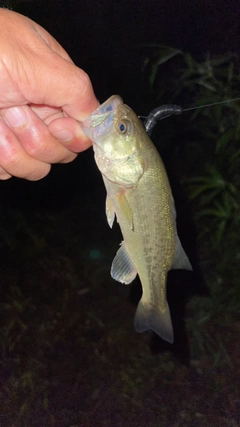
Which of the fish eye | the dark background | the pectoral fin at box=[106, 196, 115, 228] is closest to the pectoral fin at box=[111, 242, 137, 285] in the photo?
the pectoral fin at box=[106, 196, 115, 228]

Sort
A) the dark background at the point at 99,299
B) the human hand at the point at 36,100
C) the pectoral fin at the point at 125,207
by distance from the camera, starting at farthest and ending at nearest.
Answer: the dark background at the point at 99,299, the pectoral fin at the point at 125,207, the human hand at the point at 36,100

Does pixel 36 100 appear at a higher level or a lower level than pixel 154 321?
higher

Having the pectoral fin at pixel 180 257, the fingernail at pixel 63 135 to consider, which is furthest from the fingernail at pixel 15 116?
the pectoral fin at pixel 180 257

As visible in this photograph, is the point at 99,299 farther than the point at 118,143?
Yes

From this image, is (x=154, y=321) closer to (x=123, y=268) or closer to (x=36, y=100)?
(x=123, y=268)

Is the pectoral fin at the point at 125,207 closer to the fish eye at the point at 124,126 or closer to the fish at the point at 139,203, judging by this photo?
the fish at the point at 139,203

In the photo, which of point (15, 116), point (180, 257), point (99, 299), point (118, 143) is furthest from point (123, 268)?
point (99, 299)

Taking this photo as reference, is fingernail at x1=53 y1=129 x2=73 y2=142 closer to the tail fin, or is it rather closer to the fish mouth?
the fish mouth
